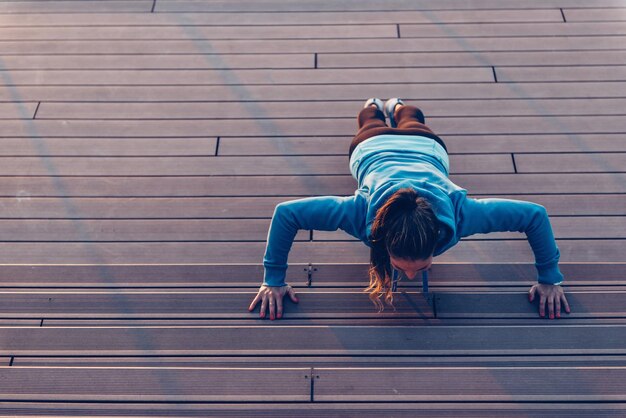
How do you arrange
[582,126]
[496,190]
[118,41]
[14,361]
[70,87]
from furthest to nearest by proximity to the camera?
1. [118,41]
2. [70,87]
3. [582,126]
4. [496,190]
5. [14,361]

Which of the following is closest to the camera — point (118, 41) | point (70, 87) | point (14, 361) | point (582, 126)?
point (14, 361)

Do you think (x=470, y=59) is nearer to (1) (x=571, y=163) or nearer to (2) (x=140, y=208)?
(1) (x=571, y=163)

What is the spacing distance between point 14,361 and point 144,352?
440 millimetres

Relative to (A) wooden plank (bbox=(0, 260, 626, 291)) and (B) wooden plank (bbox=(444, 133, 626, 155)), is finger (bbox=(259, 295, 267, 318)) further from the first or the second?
(B) wooden plank (bbox=(444, 133, 626, 155))

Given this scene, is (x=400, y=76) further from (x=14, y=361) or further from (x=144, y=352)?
(x=14, y=361)

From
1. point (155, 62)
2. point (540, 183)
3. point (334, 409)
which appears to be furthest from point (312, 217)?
point (155, 62)

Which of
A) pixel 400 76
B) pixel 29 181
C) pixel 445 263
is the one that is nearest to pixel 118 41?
pixel 29 181

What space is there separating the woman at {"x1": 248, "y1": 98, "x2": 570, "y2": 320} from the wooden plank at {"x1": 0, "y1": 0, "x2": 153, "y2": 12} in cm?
163

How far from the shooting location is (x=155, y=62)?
9.87 feet

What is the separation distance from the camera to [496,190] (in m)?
2.53

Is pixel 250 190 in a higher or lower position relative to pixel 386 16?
lower

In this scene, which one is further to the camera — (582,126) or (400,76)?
(400,76)

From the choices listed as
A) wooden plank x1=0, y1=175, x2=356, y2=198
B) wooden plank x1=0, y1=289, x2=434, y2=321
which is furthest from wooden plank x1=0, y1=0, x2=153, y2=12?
wooden plank x1=0, y1=289, x2=434, y2=321

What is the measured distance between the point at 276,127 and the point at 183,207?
1.85ft
